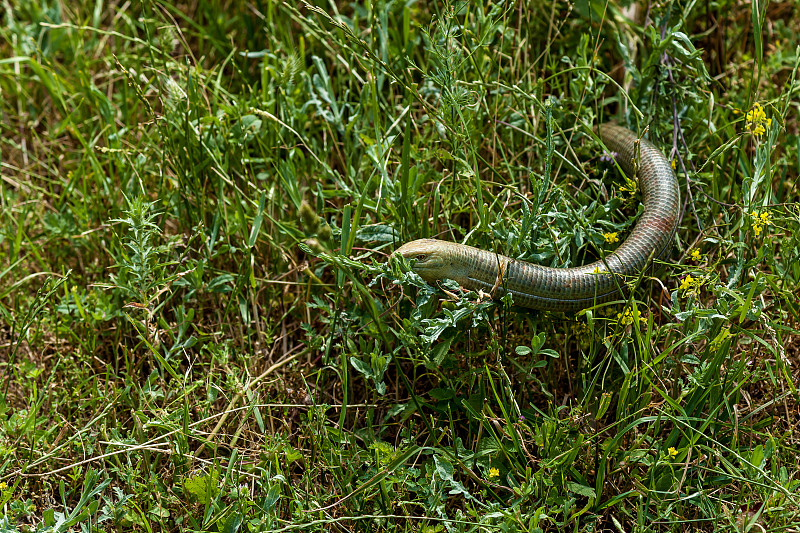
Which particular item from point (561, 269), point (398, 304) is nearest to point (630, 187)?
point (561, 269)

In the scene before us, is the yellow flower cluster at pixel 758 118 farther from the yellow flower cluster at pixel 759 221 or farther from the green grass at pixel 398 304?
the yellow flower cluster at pixel 759 221

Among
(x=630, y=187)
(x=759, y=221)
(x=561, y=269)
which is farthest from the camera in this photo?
(x=630, y=187)

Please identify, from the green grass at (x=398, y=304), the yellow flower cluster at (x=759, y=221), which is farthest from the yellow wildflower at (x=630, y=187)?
the yellow flower cluster at (x=759, y=221)

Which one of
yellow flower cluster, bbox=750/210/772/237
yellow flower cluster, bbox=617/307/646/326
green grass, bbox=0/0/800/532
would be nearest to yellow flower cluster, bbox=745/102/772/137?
green grass, bbox=0/0/800/532

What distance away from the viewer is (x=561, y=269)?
3090 mm

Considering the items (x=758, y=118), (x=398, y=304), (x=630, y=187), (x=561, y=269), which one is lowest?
(x=398, y=304)

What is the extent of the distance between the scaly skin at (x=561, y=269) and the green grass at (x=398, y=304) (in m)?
0.09

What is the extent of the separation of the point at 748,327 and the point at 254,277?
197cm

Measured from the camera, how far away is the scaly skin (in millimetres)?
2975

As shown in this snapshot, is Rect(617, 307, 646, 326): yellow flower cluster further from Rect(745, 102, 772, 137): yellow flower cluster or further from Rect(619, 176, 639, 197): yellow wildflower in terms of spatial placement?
Rect(745, 102, 772, 137): yellow flower cluster

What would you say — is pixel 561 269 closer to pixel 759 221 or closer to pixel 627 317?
pixel 627 317

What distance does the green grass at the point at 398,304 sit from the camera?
9.44 ft

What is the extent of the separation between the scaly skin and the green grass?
0.28ft

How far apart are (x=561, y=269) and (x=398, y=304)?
2.06ft
